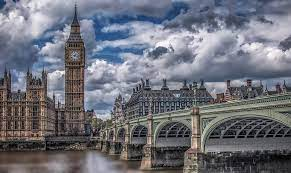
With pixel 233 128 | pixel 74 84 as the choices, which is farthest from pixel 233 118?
pixel 74 84

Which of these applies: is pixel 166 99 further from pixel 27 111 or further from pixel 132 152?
pixel 132 152

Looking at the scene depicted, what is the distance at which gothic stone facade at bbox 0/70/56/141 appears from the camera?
158 m

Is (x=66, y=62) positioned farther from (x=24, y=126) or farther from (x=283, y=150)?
(x=283, y=150)

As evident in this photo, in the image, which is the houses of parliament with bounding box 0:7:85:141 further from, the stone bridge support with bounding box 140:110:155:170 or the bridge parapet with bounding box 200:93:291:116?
the bridge parapet with bounding box 200:93:291:116

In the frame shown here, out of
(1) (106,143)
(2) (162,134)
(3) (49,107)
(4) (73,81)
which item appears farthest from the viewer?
(4) (73,81)

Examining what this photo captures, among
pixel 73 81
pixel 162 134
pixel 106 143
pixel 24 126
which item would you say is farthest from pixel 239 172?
pixel 73 81

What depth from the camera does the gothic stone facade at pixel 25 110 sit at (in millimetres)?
158000

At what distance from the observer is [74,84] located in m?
191

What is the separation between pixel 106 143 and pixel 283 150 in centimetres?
9311

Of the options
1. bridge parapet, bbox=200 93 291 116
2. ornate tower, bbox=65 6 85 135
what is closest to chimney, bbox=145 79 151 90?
ornate tower, bbox=65 6 85 135

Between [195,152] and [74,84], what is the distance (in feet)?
472

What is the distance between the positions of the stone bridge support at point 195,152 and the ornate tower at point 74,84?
135 meters

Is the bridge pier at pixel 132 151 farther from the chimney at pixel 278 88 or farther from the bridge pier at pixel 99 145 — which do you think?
the bridge pier at pixel 99 145

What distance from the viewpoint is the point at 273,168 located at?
4981cm
